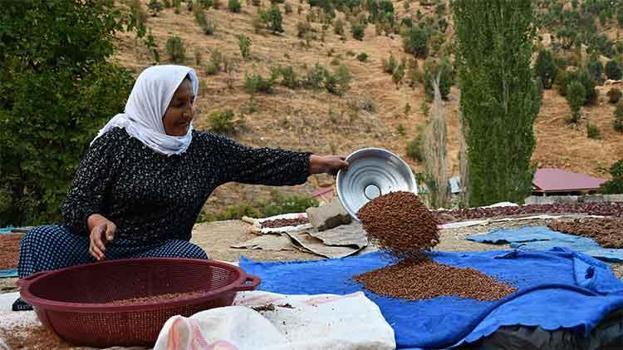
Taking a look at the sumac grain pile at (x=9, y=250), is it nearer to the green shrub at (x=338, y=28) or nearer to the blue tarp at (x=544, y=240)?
the blue tarp at (x=544, y=240)

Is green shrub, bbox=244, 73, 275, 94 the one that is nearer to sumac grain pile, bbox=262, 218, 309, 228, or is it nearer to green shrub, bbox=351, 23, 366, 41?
green shrub, bbox=351, 23, 366, 41

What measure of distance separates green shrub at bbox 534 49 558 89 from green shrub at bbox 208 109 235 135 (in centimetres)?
1194

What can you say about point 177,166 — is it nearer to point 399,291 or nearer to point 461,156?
point 399,291

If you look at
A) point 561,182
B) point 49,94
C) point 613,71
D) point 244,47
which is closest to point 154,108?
point 49,94

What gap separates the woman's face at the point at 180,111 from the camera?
9.41ft

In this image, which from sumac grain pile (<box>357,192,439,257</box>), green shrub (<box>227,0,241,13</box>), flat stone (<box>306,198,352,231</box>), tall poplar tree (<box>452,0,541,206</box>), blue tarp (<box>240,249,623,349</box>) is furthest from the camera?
green shrub (<box>227,0,241,13</box>)

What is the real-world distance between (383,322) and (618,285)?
1.37 m

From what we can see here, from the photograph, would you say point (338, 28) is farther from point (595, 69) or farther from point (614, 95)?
point (614, 95)

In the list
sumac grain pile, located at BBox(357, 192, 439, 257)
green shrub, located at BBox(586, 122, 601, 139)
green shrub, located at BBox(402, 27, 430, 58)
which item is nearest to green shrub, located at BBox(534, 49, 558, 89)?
green shrub, located at BBox(586, 122, 601, 139)

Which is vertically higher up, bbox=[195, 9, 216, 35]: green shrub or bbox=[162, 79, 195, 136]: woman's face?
bbox=[162, 79, 195, 136]: woman's face

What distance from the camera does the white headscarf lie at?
2.83 m

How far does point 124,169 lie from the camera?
2.78 metres

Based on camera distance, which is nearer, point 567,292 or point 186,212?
point 567,292

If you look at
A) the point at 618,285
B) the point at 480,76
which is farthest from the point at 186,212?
the point at 480,76
